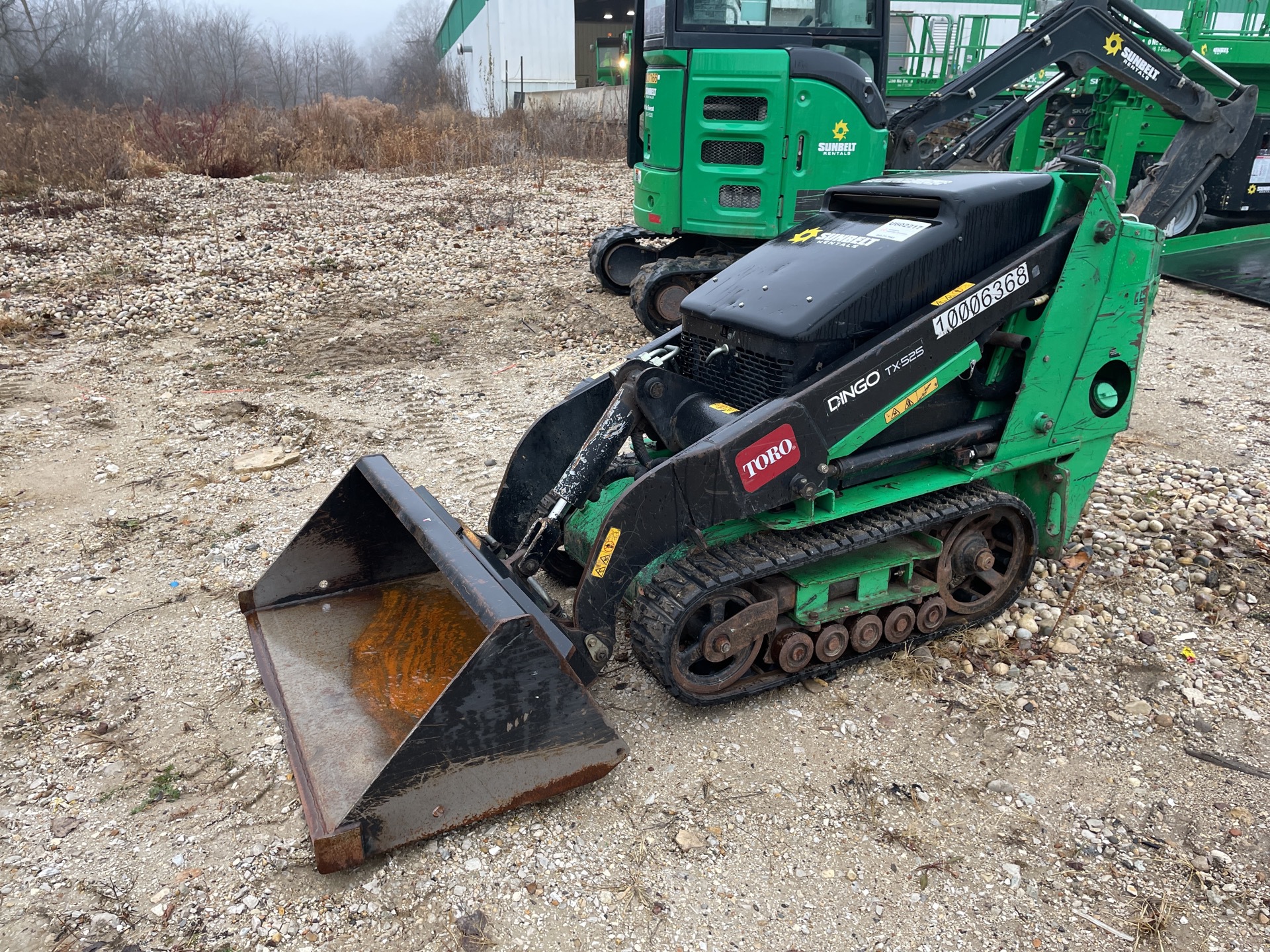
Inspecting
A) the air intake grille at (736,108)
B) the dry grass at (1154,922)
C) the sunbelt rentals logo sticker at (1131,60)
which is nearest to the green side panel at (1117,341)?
the dry grass at (1154,922)

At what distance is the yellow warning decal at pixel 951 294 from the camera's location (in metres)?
3.15

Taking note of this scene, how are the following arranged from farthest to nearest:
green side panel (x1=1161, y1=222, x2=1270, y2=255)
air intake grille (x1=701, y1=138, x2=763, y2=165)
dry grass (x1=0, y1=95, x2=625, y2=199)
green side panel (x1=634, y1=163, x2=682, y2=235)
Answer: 1. dry grass (x1=0, y1=95, x2=625, y2=199)
2. green side panel (x1=1161, y1=222, x2=1270, y2=255)
3. green side panel (x1=634, y1=163, x2=682, y2=235)
4. air intake grille (x1=701, y1=138, x2=763, y2=165)

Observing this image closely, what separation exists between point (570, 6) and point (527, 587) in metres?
33.7

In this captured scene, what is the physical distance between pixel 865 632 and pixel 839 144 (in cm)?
432

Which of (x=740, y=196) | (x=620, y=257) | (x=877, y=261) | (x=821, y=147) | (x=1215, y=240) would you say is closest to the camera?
(x=877, y=261)

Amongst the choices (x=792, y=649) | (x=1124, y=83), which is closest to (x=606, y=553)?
(x=792, y=649)

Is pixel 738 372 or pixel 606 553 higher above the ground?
pixel 738 372

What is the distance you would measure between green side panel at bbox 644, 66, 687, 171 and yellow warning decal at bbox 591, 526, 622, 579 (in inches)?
187

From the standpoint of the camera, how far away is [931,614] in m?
3.50

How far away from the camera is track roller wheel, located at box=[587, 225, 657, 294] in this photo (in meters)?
8.38

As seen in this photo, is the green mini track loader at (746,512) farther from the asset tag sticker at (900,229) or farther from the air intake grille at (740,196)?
the air intake grille at (740,196)

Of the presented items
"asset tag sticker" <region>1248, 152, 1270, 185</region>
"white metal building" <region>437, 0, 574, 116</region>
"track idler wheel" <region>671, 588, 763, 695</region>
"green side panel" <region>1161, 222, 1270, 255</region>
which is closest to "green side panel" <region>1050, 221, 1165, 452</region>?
"track idler wheel" <region>671, 588, 763, 695</region>

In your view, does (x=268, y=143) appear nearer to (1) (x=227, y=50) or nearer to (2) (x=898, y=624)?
(2) (x=898, y=624)

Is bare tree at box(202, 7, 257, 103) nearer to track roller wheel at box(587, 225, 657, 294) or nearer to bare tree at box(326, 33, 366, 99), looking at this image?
bare tree at box(326, 33, 366, 99)
